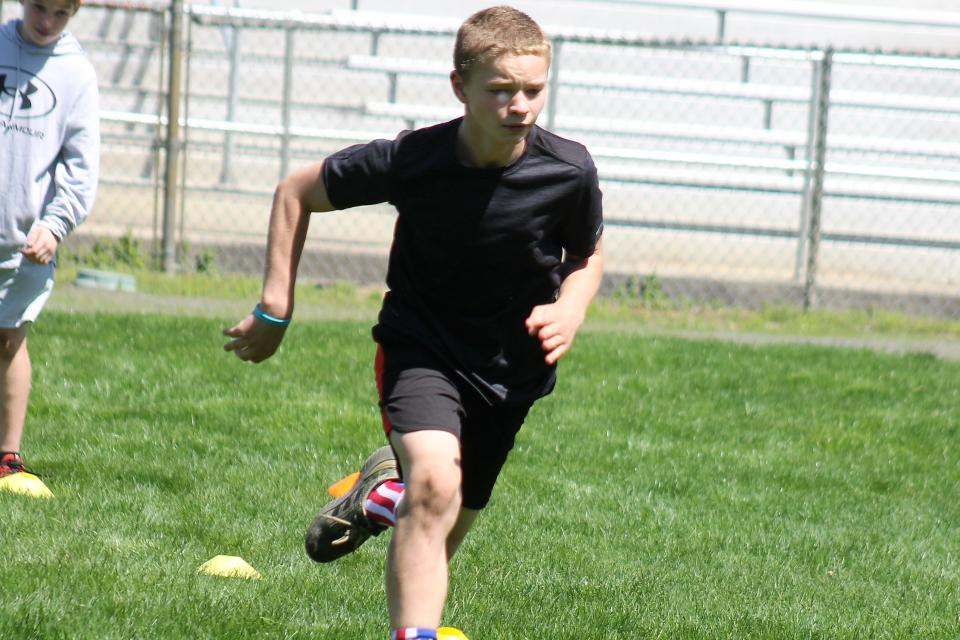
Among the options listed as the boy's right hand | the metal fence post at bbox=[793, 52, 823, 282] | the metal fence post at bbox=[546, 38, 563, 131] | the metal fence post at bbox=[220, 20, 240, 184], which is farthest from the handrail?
the boy's right hand

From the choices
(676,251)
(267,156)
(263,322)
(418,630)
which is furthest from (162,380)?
(267,156)

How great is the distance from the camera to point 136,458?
523 cm

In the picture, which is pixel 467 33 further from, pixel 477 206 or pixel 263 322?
pixel 263 322

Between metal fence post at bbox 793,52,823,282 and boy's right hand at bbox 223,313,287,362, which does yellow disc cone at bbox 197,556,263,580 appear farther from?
metal fence post at bbox 793,52,823,282

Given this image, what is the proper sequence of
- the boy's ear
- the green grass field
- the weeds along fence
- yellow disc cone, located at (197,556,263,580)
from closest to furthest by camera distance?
1. the boy's ear
2. the green grass field
3. yellow disc cone, located at (197,556,263,580)
4. the weeds along fence

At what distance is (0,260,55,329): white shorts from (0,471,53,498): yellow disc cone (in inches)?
21.5

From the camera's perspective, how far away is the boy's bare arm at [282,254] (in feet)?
10.8

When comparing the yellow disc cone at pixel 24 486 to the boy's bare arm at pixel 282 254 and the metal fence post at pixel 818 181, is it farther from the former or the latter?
the metal fence post at pixel 818 181

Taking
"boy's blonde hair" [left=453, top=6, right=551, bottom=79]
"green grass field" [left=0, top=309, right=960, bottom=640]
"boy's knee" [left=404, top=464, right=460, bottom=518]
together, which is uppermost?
"boy's blonde hair" [left=453, top=6, right=551, bottom=79]

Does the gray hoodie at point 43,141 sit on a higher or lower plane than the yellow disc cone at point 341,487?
higher

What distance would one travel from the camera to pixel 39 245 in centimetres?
459

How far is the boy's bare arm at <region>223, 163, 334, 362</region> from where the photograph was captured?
3.28 meters

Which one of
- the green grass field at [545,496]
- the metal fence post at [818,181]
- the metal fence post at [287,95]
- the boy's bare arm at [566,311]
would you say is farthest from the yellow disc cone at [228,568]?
the metal fence post at [287,95]

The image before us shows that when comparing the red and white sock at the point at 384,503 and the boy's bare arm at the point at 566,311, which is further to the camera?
the red and white sock at the point at 384,503
